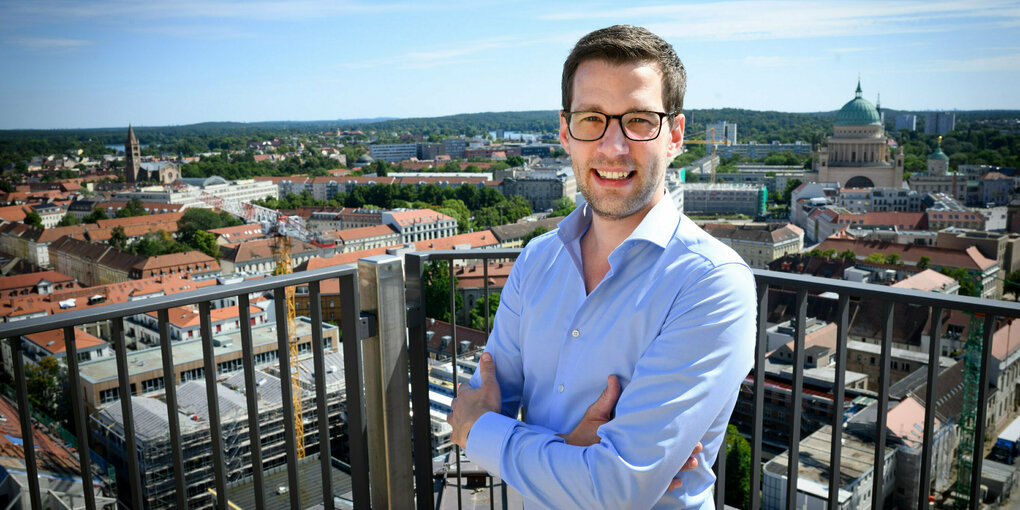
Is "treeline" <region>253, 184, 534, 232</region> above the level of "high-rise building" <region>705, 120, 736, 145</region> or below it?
below

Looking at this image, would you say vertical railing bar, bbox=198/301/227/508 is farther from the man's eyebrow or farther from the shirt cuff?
the man's eyebrow

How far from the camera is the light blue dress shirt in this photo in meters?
0.84

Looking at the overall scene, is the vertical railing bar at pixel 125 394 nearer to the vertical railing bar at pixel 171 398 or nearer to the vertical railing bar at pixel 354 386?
the vertical railing bar at pixel 171 398

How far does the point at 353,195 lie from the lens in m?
48.2

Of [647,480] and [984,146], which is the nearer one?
[647,480]

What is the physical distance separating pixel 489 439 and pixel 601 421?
0.15 m

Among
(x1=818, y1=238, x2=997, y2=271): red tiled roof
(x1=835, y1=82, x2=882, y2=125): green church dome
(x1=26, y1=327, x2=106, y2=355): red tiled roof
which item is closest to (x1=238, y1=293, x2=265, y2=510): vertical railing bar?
(x1=26, y1=327, x2=106, y2=355): red tiled roof

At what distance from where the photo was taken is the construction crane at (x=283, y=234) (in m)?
15.3

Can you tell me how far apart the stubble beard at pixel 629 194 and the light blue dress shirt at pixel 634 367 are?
3 cm

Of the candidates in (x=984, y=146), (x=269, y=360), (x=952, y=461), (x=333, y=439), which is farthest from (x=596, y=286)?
(x=984, y=146)

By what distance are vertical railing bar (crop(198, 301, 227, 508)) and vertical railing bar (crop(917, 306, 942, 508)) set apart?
1.13 meters

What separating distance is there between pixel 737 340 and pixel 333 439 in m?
10.3

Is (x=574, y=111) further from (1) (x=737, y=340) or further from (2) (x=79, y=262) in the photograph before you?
(2) (x=79, y=262)

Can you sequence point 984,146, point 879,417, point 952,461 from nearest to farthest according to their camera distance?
1. point 879,417
2. point 952,461
3. point 984,146
